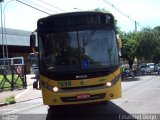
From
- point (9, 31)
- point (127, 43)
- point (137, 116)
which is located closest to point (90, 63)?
point (137, 116)

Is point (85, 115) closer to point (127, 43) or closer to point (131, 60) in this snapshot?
point (127, 43)

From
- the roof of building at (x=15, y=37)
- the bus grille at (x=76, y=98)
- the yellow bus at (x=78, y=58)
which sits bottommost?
the bus grille at (x=76, y=98)

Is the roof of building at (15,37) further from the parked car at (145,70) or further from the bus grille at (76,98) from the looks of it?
the bus grille at (76,98)

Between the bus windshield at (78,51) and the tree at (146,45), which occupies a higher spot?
the tree at (146,45)

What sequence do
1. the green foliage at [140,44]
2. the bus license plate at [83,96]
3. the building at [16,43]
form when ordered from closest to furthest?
1. the bus license plate at [83,96]
2. the green foliage at [140,44]
3. the building at [16,43]

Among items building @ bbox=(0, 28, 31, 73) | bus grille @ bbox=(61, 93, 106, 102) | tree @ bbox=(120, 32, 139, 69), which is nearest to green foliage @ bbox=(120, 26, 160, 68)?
tree @ bbox=(120, 32, 139, 69)

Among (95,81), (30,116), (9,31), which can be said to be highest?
(9,31)

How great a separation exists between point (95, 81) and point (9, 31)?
5149 cm

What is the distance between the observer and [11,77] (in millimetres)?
26797

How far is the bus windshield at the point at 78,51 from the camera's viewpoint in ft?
38.0

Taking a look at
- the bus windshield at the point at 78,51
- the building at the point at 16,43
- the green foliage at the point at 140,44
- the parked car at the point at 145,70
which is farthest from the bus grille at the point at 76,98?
the building at the point at 16,43

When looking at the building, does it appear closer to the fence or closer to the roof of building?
the roof of building

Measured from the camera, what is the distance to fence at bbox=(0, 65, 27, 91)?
2591cm

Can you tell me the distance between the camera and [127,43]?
178ft
